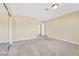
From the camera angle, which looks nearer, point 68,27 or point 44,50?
point 44,50

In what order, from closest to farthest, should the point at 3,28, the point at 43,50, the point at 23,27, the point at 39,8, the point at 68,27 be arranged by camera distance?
the point at 43,50 → the point at 39,8 → the point at 3,28 → the point at 68,27 → the point at 23,27

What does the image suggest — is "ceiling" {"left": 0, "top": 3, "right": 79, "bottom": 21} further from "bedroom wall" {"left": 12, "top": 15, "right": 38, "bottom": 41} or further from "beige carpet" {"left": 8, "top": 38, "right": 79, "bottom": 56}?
"beige carpet" {"left": 8, "top": 38, "right": 79, "bottom": 56}

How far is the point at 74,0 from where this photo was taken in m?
1.92

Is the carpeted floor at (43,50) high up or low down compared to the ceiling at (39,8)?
down

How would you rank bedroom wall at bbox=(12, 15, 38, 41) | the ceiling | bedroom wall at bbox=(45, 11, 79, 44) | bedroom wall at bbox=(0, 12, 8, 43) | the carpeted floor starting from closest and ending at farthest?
the carpeted floor < the ceiling < bedroom wall at bbox=(45, 11, 79, 44) < bedroom wall at bbox=(0, 12, 8, 43) < bedroom wall at bbox=(12, 15, 38, 41)

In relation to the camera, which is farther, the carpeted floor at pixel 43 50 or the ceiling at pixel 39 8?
the ceiling at pixel 39 8

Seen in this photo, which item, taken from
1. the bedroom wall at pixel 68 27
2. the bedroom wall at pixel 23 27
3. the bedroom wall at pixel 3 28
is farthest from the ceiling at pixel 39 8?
the bedroom wall at pixel 23 27

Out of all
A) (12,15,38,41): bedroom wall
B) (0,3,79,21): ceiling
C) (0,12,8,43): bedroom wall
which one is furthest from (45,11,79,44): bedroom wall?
(0,12,8,43): bedroom wall

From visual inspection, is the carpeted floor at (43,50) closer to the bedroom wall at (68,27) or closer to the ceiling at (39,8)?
the bedroom wall at (68,27)

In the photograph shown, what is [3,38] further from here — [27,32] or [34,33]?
[34,33]

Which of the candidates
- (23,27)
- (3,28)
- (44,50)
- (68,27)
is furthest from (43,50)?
(23,27)

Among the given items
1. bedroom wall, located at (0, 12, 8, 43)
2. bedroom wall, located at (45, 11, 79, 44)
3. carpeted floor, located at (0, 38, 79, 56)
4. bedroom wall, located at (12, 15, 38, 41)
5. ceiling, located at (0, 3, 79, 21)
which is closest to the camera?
carpeted floor, located at (0, 38, 79, 56)

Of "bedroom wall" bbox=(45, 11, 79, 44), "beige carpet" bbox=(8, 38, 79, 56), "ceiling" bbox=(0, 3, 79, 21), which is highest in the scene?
"ceiling" bbox=(0, 3, 79, 21)

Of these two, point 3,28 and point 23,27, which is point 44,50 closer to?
point 3,28
